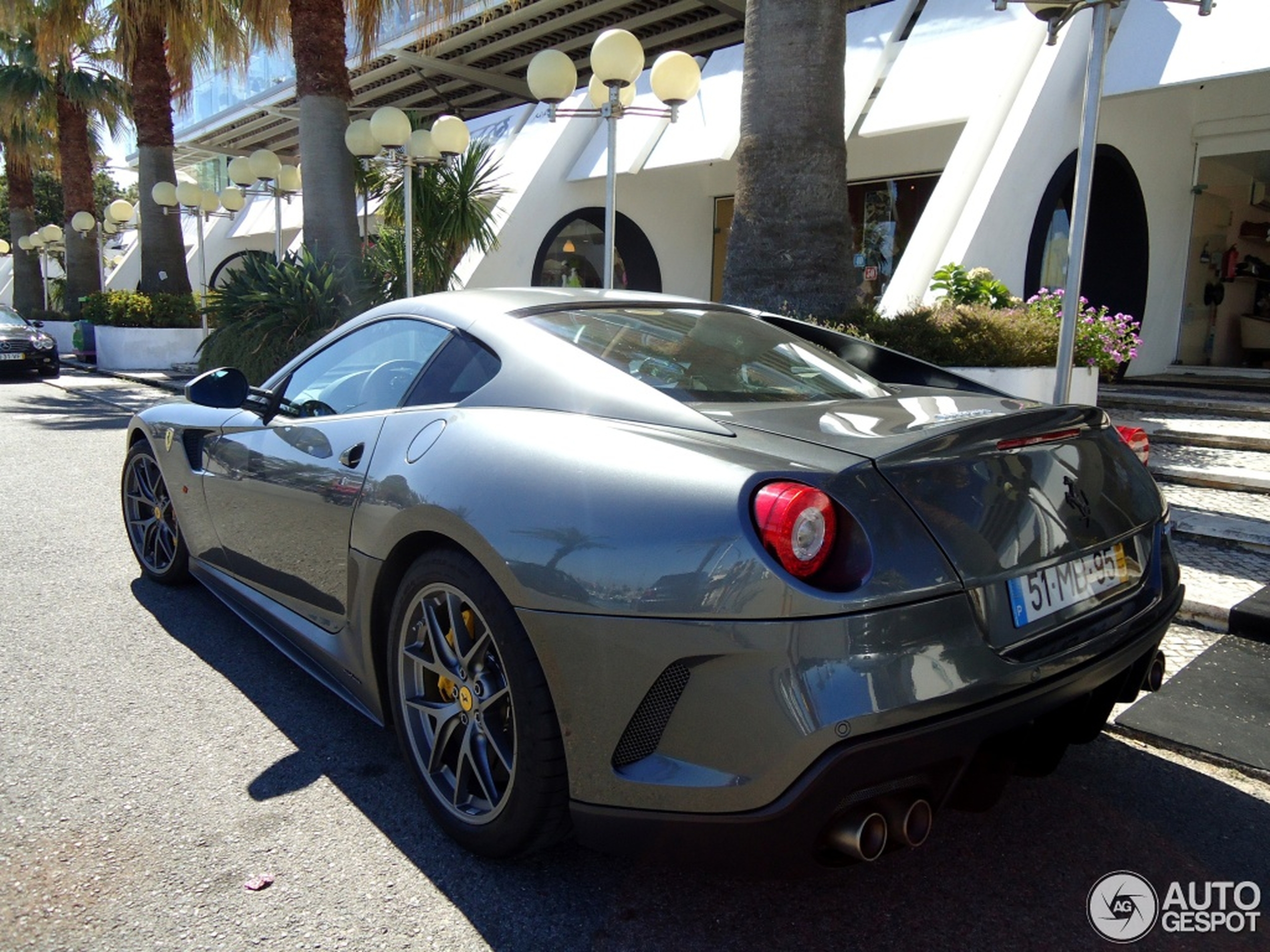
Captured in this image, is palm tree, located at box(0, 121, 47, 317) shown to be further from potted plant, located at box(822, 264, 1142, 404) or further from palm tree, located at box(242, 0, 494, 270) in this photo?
potted plant, located at box(822, 264, 1142, 404)

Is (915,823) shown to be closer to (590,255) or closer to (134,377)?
(590,255)

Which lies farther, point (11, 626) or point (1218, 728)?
point (11, 626)

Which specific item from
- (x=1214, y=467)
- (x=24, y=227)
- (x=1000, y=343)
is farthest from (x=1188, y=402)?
(x=24, y=227)

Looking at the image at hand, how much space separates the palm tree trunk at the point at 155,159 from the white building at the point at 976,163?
5.44 metres

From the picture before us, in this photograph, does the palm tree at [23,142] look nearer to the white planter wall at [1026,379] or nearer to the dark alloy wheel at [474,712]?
the white planter wall at [1026,379]

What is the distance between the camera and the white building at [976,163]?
9.55 meters

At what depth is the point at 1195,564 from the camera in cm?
468

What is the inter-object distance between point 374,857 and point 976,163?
394 inches

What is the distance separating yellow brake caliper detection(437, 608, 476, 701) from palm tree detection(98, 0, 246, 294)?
589 inches

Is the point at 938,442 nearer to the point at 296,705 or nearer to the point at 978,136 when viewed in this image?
the point at 296,705

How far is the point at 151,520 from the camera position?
436 cm

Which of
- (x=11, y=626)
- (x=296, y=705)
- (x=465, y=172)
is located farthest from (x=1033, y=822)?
(x=465, y=172)

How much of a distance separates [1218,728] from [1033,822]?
0.94 m

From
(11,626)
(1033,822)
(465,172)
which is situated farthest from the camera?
(465,172)
